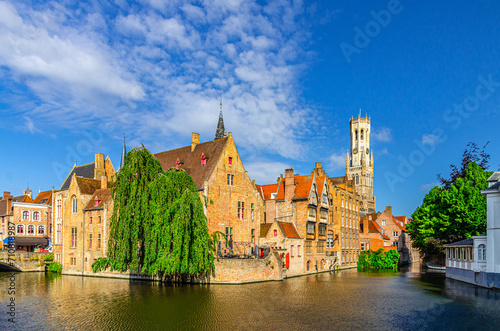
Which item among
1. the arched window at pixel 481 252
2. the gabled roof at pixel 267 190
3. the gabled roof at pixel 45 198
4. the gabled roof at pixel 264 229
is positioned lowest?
the arched window at pixel 481 252

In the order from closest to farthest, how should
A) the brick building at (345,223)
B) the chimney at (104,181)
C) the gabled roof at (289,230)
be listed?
the gabled roof at (289,230), the chimney at (104,181), the brick building at (345,223)

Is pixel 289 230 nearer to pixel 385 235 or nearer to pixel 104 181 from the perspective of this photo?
pixel 104 181

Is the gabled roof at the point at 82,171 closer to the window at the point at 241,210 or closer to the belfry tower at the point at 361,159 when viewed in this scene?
the window at the point at 241,210

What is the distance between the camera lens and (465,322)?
815 inches

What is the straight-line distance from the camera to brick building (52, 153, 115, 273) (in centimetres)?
4809

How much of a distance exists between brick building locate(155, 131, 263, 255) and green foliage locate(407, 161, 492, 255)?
20271mm

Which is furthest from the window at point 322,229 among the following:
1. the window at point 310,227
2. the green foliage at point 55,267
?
the green foliage at point 55,267

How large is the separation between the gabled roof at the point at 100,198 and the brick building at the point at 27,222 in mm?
17821

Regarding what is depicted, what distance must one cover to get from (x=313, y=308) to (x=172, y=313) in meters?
8.19

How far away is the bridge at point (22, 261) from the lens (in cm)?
5225

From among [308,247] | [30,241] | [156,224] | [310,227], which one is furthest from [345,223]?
[30,241]

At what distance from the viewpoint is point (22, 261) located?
174 ft

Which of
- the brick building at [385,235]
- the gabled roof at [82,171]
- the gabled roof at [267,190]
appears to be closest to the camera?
the gabled roof at [267,190]

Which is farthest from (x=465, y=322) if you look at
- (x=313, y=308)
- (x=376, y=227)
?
(x=376, y=227)
